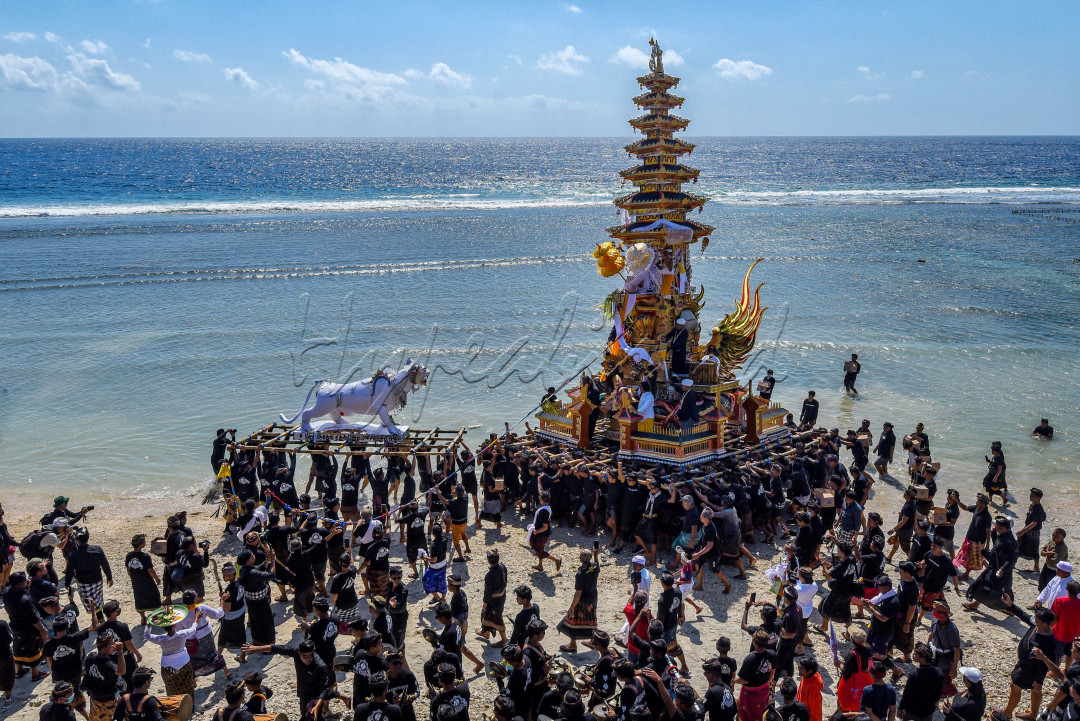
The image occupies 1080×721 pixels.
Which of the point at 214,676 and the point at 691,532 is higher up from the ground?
the point at 691,532

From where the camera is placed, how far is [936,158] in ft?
521

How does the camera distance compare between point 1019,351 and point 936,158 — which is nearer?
point 1019,351

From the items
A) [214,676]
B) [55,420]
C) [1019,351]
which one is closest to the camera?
[214,676]

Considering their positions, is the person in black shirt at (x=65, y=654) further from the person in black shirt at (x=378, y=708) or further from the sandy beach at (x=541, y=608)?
the person in black shirt at (x=378, y=708)

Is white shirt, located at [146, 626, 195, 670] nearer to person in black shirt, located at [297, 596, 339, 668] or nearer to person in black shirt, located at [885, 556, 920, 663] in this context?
person in black shirt, located at [297, 596, 339, 668]

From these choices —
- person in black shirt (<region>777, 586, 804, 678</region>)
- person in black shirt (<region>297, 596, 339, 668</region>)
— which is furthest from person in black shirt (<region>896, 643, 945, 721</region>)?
person in black shirt (<region>297, 596, 339, 668</region>)

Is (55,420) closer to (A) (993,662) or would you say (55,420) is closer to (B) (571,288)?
(A) (993,662)

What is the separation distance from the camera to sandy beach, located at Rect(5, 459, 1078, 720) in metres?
8.67

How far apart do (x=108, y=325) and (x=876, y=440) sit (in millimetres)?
30568

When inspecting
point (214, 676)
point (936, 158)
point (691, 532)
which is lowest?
point (214, 676)

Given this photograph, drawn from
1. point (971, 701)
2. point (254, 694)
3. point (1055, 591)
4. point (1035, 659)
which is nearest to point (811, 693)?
point (971, 701)

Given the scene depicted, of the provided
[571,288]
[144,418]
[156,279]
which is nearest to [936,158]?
[571,288]

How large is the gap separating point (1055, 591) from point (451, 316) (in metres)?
27.6

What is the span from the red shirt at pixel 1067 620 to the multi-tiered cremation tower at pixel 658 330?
6.76 m
